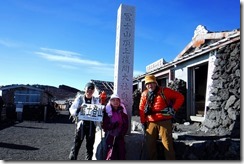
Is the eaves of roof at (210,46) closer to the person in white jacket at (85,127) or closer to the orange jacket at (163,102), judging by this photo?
the orange jacket at (163,102)

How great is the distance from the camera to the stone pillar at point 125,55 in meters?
5.07

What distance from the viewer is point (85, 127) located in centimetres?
475

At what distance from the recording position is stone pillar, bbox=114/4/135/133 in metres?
5.07

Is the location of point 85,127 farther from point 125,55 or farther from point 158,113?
point 125,55

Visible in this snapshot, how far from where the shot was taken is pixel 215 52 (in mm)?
7766

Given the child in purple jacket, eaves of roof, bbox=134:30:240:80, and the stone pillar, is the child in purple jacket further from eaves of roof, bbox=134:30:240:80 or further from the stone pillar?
eaves of roof, bbox=134:30:240:80

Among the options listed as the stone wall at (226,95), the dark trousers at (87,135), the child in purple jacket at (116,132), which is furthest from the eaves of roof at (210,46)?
the dark trousers at (87,135)

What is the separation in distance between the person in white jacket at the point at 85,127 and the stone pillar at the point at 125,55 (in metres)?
0.54

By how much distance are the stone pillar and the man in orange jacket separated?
583mm

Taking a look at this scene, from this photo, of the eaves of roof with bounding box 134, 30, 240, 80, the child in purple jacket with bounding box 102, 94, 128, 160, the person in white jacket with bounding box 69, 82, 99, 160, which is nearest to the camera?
the child in purple jacket with bounding box 102, 94, 128, 160

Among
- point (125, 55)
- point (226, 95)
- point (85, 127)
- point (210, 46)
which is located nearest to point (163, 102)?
point (125, 55)

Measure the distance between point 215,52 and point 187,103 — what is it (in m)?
2.50

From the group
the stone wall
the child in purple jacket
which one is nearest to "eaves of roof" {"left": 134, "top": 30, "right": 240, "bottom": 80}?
the stone wall

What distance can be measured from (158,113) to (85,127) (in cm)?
131
